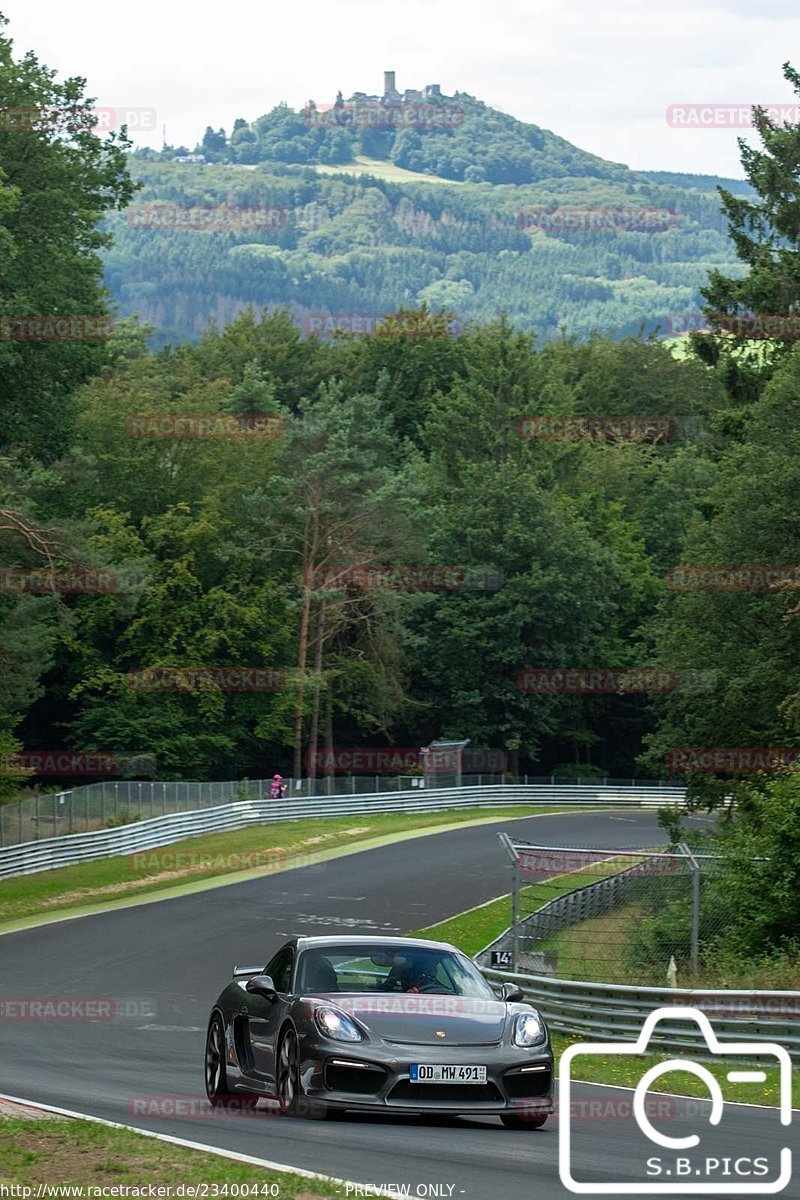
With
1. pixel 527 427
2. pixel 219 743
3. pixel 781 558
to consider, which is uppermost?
pixel 527 427

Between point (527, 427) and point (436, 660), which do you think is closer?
point (436, 660)

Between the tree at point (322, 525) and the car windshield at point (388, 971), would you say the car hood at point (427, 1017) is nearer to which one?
the car windshield at point (388, 971)

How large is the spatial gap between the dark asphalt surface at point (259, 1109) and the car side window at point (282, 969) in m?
1.03

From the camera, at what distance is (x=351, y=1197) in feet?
28.3

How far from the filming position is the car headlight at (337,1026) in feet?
37.6

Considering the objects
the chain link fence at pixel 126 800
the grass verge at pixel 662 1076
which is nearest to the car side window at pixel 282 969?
the grass verge at pixel 662 1076

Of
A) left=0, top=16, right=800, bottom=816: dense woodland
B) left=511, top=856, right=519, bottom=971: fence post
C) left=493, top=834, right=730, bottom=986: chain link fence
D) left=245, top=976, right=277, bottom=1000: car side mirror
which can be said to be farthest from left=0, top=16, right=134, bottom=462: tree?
left=245, top=976, right=277, bottom=1000: car side mirror

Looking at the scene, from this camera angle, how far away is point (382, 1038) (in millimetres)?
11438

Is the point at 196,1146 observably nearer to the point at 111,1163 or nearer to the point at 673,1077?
the point at 111,1163

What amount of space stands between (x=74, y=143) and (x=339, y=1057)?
36.1m

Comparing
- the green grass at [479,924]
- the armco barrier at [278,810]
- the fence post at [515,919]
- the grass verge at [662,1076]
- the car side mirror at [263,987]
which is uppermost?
the car side mirror at [263,987]

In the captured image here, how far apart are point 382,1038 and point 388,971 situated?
4.04 ft

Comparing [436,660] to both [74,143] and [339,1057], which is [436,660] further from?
[339,1057]

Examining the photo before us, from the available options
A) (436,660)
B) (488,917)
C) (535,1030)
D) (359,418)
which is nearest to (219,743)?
(436,660)
